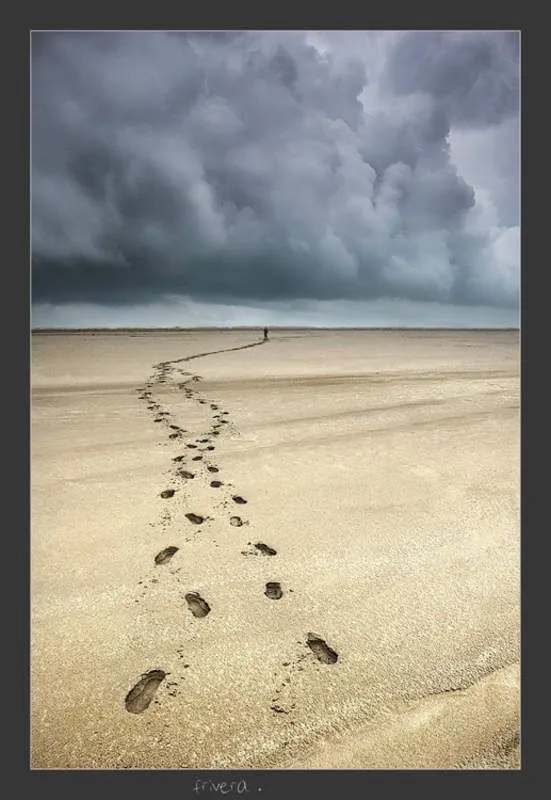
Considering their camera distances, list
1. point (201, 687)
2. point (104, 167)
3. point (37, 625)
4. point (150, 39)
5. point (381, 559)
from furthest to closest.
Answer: point (104, 167) → point (150, 39) → point (381, 559) → point (37, 625) → point (201, 687)

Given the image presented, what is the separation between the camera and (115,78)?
3490 millimetres

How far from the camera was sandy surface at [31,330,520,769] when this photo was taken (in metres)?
1.86

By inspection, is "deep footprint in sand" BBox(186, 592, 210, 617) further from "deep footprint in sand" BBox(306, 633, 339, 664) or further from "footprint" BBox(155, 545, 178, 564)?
"deep footprint in sand" BBox(306, 633, 339, 664)

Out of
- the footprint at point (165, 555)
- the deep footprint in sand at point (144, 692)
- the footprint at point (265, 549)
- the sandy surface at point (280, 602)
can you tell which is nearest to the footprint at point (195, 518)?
the sandy surface at point (280, 602)

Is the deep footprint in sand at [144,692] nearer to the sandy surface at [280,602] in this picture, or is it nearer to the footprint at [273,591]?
the sandy surface at [280,602]

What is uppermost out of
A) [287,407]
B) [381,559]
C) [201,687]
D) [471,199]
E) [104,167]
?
[104,167]

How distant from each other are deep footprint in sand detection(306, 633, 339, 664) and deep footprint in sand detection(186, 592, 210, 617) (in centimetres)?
52

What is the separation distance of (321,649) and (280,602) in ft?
1.08

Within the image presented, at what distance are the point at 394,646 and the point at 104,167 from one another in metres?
4.11

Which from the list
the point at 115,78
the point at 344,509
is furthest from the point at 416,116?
the point at 344,509

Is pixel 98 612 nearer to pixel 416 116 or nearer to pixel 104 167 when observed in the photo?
pixel 104 167

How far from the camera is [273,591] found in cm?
246

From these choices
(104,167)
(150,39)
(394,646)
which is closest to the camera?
(394,646)

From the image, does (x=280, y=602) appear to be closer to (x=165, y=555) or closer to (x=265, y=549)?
(x=265, y=549)
